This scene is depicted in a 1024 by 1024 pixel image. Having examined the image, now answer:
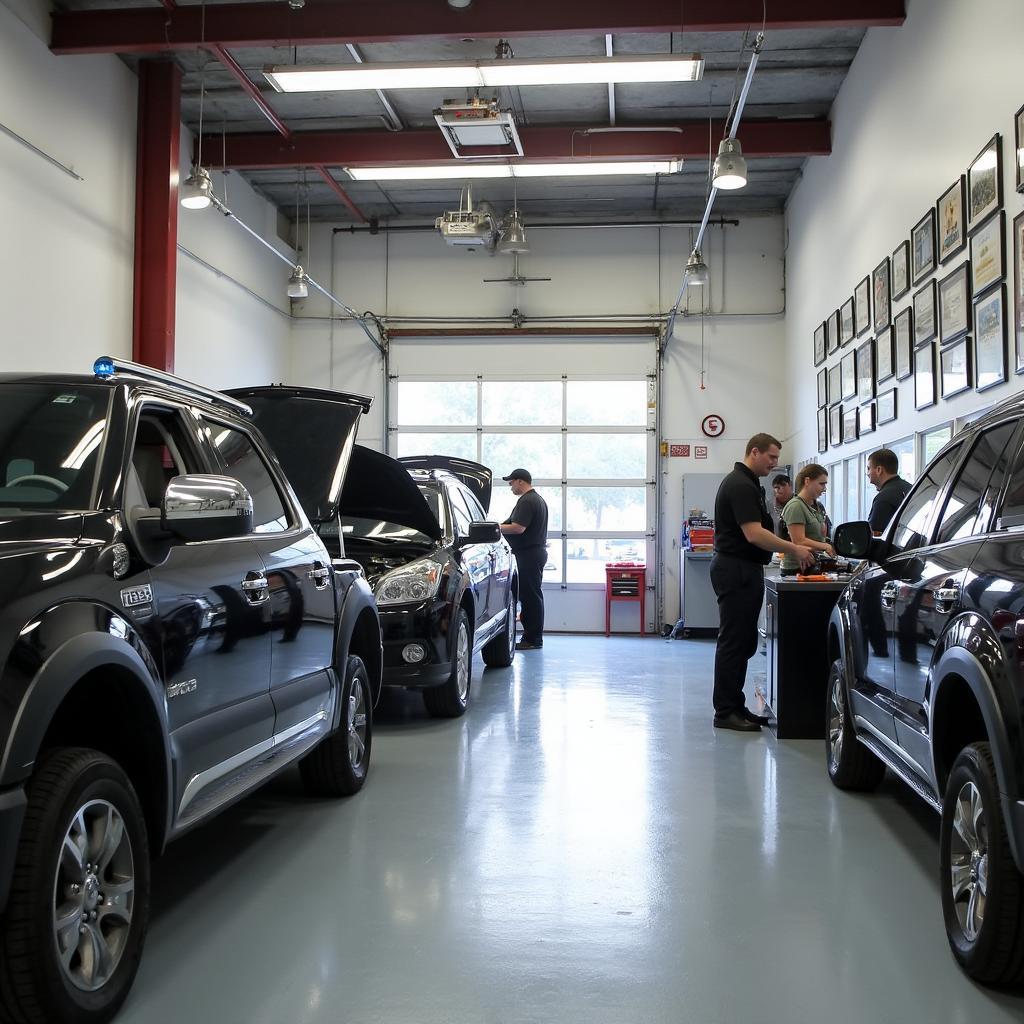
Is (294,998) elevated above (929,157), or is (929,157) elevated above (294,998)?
(929,157)

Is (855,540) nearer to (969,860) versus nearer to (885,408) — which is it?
(969,860)

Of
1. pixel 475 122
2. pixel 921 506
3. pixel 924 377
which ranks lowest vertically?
pixel 921 506

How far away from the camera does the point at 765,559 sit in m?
6.27

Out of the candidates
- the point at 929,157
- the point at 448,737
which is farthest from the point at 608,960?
the point at 929,157

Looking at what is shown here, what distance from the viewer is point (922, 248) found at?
7.41 meters

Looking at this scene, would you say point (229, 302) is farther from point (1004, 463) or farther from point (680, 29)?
point (1004, 463)

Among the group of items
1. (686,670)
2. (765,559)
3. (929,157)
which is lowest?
(686,670)

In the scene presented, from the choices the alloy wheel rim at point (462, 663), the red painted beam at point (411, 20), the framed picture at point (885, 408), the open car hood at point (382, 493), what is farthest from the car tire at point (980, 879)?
the red painted beam at point (411, 20)

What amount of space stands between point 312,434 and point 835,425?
700 centimetres

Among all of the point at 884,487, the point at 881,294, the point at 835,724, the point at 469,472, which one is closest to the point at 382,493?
the point at 835,724

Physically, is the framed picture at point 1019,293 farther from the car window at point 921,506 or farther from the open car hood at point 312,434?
the open car hood at point 312,434

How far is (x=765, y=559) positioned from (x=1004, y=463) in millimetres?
3355

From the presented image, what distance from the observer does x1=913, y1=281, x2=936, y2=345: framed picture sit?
717 centimetres

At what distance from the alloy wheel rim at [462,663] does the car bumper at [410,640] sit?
0.35 metres
